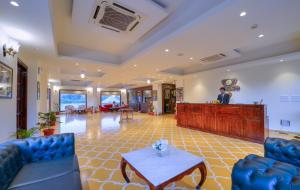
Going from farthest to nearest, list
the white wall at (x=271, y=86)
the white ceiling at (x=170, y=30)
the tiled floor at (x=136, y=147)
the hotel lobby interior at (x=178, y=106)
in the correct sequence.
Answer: the white wall at (x=271, y=86), the white ceiling at (x=170, y=30), the tiled floor at (x=136, y=147), the hotel lobby interior at (x=178, y=106)

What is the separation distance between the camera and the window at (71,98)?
47.0 ft

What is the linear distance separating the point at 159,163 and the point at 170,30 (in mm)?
2880

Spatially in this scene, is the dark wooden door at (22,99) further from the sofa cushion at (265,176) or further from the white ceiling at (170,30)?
the sofa cushion at (265,176)

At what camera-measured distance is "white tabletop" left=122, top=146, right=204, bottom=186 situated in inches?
64.0

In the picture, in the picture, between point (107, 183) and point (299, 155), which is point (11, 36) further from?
point (299, 155)

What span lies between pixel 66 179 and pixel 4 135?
2.38 metres

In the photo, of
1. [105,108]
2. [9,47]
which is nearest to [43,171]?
[9,47]

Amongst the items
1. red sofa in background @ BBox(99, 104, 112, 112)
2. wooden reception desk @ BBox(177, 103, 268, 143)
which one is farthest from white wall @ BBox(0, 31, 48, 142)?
red sofa in background @ BBox(99, 104, 112, 112)

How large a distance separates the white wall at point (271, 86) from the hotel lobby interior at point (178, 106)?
0.11ft

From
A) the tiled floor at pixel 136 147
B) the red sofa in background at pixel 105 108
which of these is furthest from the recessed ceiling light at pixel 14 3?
the red sofa in background at pixel 105 108

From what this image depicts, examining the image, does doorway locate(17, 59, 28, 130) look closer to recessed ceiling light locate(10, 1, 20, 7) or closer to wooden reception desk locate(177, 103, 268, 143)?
recessed ceiling light locate(10, 1, 20, 7)

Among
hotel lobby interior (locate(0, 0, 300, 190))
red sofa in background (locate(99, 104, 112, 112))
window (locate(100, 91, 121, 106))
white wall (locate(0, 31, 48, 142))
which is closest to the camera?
hotel lobby interior (locate(0, 0, 300, 190))

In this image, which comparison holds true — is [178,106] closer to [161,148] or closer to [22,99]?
[161,148]

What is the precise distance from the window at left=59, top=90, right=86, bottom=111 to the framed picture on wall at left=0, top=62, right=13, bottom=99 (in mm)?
12480
